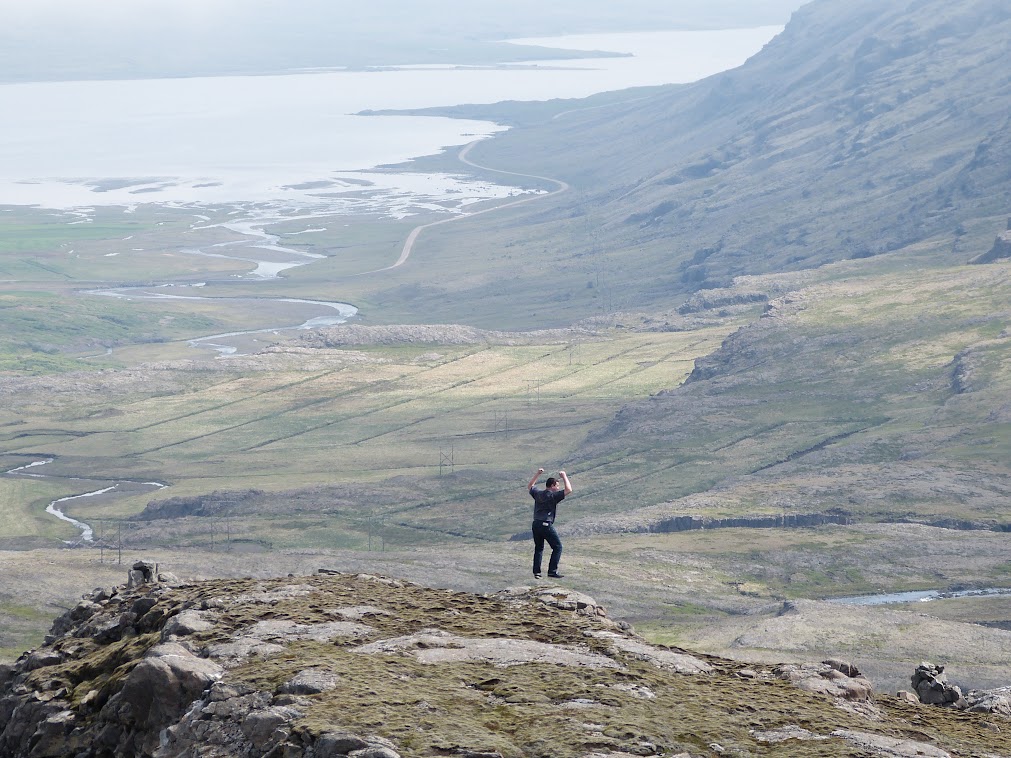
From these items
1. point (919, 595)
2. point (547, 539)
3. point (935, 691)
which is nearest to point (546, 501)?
point (547, 539)

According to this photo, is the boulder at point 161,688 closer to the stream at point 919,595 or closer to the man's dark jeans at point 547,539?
the man's dark jeans at point 547,539

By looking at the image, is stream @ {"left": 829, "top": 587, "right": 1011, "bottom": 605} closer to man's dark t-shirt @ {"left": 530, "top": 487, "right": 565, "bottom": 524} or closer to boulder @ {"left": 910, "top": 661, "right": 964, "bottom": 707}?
boulder @ {"left": 910, "top": 661, "right": 964, "bottom": 707}

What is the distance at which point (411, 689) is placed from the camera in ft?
117

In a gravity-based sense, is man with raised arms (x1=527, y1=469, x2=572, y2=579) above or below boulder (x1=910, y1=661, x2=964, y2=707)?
above

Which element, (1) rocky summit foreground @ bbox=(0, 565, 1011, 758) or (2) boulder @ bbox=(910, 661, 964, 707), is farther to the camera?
(2) boulder @ bbox=(910, 661, 964, 707)

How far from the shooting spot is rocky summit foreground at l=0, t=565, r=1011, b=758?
33.7 metres

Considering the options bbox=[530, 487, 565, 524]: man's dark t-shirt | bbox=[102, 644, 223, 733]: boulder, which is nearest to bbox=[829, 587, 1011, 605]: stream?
bbox=[530, 487, 565, 524]: man's dark t-shirt

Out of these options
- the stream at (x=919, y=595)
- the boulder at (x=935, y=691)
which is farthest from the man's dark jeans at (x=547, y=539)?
the stream at (x=919, y=595)

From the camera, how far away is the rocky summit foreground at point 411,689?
33688 millimetres

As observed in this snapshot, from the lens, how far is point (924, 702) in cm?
4662

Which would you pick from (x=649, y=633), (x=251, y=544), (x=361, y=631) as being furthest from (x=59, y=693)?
(x=251, y=544)

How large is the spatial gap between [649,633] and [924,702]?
254 feet

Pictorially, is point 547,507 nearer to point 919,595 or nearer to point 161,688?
point 161,688

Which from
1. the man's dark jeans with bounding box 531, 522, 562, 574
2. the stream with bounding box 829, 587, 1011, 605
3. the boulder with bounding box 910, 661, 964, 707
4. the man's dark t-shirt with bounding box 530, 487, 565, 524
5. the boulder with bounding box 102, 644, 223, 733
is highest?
the man's dark t-shirt with bounding box 530, 487, 565, 524
